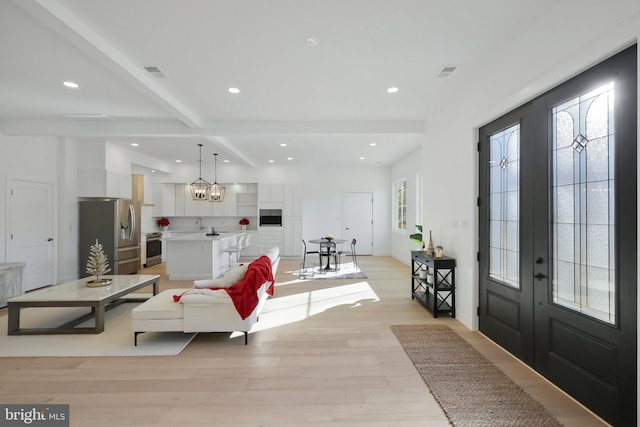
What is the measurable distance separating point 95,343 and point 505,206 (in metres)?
4.57

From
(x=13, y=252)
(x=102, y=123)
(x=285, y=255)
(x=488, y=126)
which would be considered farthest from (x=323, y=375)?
(x=285, y=255)

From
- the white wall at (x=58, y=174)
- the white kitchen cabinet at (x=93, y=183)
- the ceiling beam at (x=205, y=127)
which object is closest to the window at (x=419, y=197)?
the ceiling beam at (x=205, y=127)

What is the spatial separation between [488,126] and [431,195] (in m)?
1.67

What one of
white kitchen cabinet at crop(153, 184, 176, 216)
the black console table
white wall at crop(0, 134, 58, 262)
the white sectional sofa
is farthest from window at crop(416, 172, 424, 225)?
white wall at crop(0, 134, 58, 262)

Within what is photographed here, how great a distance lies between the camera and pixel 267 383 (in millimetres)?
2547

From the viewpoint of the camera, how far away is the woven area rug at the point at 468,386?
6.83ft

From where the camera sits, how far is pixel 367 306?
183 inches

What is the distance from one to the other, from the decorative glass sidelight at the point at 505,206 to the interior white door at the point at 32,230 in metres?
7.34

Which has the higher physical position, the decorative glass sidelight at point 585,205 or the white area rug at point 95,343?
the decorative glass sidelight at point 585,205

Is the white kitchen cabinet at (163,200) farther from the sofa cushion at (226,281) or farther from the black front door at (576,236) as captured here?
the black front door at (576,236)

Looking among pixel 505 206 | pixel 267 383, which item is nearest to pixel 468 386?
pixel 267 383

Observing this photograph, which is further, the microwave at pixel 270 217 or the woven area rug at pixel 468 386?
the microwave at pixel 270 217

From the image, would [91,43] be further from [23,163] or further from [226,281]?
[23,163]

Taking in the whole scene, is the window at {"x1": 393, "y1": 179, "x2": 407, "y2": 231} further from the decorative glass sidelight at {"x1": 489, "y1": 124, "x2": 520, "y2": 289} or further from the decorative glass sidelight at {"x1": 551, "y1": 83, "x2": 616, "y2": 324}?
the decorative glass sidelight at {"x1": 551, "y1": 83, "x2": 616, "y2": 324}
